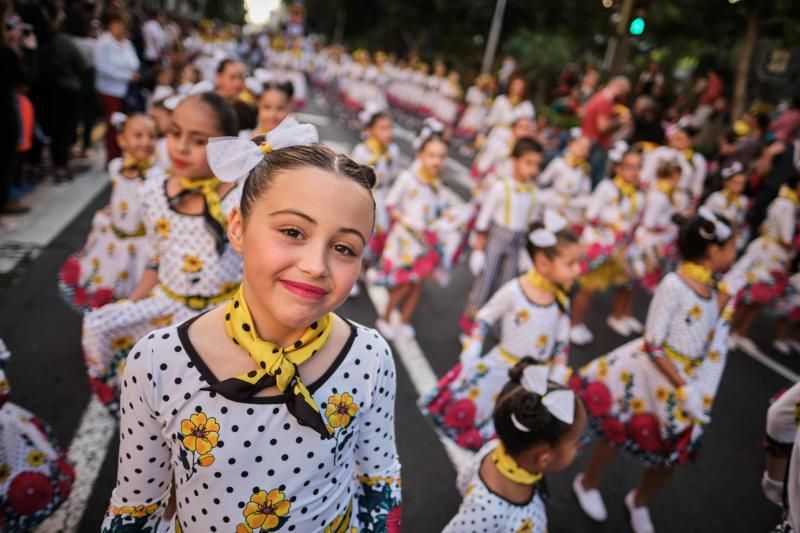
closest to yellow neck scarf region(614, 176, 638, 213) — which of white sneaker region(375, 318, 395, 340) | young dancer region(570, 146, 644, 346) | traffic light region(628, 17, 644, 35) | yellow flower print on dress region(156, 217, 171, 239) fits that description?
young dancer region(570, 146, 644, 346)

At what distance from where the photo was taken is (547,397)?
2184 mm

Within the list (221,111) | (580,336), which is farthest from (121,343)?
(580,336)

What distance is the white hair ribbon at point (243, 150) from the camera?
147cm

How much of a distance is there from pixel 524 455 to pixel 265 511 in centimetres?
115

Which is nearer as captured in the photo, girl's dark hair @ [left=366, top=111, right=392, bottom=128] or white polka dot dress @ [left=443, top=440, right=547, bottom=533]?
white polka dot dress @ [left=443, top=440, right=547, bottom=533]

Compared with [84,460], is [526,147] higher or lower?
Result: higher

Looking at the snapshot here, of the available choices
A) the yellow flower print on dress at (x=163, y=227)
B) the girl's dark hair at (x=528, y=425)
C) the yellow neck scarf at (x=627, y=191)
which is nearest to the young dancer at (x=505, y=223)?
the yellow neck scarf at (x=627, y=191)

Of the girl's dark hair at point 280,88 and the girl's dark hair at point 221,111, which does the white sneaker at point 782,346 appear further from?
the girl's dark hair at point 221,111

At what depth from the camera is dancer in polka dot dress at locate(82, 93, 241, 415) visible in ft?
8.68

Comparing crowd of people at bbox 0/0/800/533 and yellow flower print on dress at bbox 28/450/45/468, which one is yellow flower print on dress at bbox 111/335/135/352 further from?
yellow flower print on dress at bbox 28/450/45/468

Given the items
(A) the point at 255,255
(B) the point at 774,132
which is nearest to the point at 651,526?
(A) the point at 255,255

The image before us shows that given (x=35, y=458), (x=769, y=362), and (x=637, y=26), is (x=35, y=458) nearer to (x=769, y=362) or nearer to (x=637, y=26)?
(x=769, y=362)

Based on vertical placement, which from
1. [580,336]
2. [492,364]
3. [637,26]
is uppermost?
[637,26]

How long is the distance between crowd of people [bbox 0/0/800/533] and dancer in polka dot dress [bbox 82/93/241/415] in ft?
0.03
